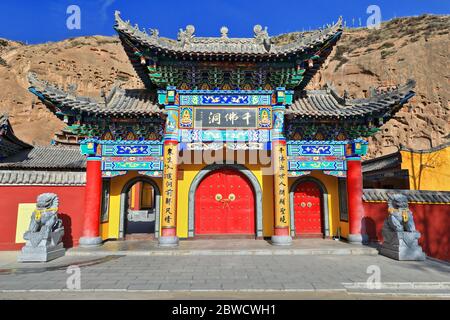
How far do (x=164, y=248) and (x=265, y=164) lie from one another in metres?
5.10

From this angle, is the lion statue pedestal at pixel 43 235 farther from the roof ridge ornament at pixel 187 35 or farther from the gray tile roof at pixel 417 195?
the gray tile roof at pixel 417 195

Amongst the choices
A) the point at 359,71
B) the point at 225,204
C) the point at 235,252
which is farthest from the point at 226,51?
the point at 359,71

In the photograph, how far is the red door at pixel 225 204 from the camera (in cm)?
1116

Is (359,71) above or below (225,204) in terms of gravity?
above

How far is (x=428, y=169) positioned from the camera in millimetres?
15477

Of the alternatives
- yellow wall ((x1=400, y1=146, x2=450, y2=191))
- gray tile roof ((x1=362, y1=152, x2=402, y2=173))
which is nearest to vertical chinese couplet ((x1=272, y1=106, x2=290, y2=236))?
yellow wall ((x1=400, y1=146, x2=450, y2=191))

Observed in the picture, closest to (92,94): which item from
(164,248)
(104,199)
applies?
(104,199)

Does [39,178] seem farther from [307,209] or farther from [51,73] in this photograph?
[51,73]

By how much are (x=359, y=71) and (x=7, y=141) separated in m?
40.0

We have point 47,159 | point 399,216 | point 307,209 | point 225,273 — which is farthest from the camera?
point 47,159

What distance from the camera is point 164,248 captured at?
30.3 ft

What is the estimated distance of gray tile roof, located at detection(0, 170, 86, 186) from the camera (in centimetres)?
975

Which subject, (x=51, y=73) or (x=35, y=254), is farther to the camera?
(x=51, y=73)

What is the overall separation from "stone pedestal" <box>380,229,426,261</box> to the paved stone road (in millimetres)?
278
